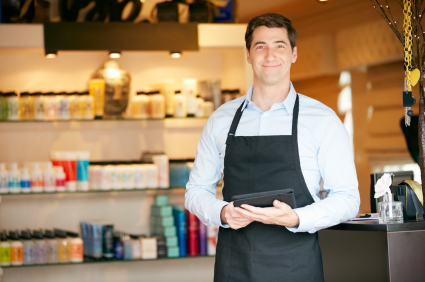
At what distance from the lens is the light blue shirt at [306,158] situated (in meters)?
1.68

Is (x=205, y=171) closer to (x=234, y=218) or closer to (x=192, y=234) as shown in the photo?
(x=234, y=218)

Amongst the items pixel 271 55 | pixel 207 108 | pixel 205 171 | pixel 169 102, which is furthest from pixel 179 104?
pixel 271 55

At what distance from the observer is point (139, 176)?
350 cm

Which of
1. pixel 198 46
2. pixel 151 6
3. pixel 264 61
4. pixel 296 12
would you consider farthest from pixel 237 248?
pixel 296 12

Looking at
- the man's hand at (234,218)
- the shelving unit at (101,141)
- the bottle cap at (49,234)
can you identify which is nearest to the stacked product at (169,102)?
the shelving unit at (101,141)

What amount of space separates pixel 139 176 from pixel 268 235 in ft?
6.09

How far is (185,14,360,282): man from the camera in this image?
1696 millimetres

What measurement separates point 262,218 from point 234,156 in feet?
1.04

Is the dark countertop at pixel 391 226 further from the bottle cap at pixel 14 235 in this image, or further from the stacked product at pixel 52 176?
the bottle cap at pixel 14 235

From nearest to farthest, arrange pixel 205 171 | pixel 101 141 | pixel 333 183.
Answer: pixel 333 183 → pixel 205 171 → pixel 101 141

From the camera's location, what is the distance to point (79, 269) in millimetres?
3646

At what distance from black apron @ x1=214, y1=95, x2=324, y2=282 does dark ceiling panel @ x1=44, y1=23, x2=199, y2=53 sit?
1829mm

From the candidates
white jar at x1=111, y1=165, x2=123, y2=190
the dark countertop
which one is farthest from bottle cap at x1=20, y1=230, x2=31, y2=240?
the dark countertop

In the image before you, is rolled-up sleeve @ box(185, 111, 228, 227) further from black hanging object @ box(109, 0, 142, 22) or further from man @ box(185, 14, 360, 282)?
black hanging object @ box(109, 0, 142, 22)
